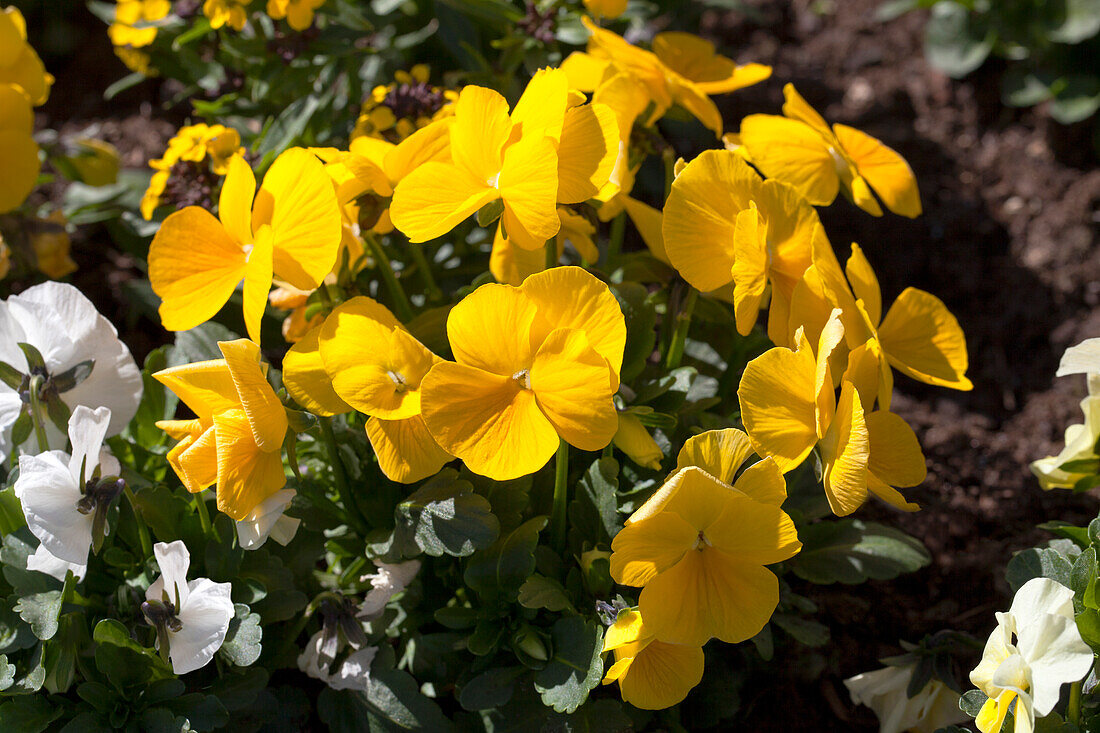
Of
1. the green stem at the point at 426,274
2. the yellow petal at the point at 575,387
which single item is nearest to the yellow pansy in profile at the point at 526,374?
the yellow petal at the point at 575,387

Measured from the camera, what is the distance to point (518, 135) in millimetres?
1188

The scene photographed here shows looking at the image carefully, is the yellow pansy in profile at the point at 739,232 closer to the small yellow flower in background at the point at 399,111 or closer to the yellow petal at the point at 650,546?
the yellow petal at the point at 650,546

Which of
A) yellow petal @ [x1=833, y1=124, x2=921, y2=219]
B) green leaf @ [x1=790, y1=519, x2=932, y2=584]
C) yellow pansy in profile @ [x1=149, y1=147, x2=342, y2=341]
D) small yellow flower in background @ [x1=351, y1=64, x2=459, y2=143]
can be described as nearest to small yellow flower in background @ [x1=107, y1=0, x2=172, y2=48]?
small yellow flower in background @ [x1=351, y1=64, x2=459, y2=143]

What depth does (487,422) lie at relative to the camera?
3.50 ft

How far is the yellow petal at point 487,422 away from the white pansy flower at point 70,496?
435 millimetres

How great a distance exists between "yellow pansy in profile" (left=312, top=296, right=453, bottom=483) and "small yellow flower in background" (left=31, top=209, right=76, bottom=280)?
3.65 feet

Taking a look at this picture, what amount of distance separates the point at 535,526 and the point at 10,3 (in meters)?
2.58

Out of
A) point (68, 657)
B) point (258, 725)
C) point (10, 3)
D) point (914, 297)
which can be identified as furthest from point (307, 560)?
point (10, 3)

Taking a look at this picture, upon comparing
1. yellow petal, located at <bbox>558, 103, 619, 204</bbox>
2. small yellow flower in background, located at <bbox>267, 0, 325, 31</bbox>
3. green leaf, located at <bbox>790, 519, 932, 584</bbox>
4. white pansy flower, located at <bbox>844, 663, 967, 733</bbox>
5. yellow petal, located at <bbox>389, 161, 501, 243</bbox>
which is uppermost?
yellow petal, located at <bbox>558, 103, 619, 204</bbox>

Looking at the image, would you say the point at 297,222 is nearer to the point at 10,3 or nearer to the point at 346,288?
the point at 346,288

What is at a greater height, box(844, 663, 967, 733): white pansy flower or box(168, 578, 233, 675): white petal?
box(168, 578, 233, 675): white petal

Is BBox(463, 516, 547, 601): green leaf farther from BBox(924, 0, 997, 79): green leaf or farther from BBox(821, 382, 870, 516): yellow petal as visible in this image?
BBox(924, 0, 997, 79): green leaf

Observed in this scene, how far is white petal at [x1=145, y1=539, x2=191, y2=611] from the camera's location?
116 cm

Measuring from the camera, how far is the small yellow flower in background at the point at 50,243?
6.49 feet
